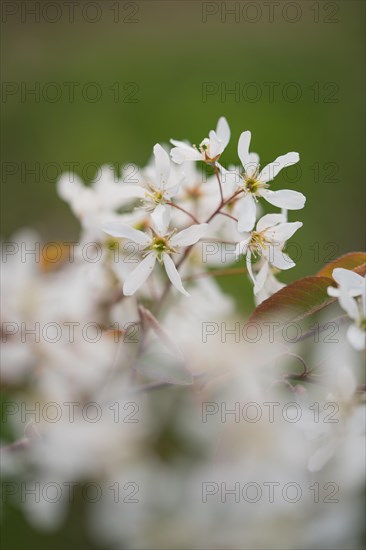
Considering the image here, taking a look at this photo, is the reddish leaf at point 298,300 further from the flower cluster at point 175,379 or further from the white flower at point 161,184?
the white flower at point 161,184

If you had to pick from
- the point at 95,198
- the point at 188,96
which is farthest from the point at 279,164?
the point at 188,96

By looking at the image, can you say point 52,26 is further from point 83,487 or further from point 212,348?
point 212,348

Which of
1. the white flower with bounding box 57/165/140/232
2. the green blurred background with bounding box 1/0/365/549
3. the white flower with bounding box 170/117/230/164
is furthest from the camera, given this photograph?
the green blurred background with bounding box 1/0/365/549

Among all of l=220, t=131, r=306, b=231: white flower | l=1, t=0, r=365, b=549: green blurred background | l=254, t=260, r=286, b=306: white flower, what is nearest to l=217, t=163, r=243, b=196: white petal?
l=220, t=131, r=306, b=231: white flower

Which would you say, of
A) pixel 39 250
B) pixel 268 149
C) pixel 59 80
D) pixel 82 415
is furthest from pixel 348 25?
pixel 82 415

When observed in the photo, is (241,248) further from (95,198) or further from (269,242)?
(95,198)

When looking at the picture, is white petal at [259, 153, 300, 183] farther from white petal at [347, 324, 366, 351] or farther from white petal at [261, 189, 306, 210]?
white petal at [347, 324, 366, 351]

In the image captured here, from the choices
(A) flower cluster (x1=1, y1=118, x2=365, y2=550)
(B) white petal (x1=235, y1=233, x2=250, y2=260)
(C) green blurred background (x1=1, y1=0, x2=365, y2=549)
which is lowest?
(A) flower cluster (x1=1, y1=118, x2=365, y2=550)
